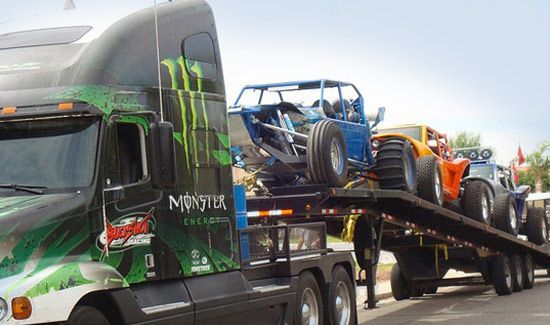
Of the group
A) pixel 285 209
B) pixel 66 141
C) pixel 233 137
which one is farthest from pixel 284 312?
pixel 66 141

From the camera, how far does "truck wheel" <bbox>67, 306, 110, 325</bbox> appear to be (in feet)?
22.7

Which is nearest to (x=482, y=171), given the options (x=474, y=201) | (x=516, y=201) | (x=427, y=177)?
(x=516, y=201)

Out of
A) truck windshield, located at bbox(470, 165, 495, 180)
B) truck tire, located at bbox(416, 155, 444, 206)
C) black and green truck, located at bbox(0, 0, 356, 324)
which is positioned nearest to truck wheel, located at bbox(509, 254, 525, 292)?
truck windshield, located at bbox(470, 165, 495, 180)

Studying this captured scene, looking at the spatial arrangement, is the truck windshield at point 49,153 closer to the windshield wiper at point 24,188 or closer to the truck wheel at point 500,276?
the windshield wiper at point 24,188

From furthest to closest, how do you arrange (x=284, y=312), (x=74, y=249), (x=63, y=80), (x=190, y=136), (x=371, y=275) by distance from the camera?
1. (x=371, y=275)
2. (x=284, y=312)
3. (x=190, y=136)
4. (x=63, y=80)
5. (x=74, y=249)

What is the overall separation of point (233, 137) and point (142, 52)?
4.12 metres

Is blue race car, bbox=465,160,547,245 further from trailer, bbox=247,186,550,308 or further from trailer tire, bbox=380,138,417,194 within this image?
trailer tire, bbox=380,138,417,194

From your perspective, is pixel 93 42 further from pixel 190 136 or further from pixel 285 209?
pixel 285 209

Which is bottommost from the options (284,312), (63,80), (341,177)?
(284,312)

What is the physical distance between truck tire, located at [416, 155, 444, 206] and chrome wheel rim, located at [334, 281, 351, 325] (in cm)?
342

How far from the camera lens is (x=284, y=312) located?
33.5ft

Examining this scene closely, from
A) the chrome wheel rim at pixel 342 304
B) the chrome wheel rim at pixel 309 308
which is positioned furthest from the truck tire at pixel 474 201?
the chrome wheel rim at pixel 309 308

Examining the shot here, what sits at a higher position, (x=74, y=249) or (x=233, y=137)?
(x=233, y=137)

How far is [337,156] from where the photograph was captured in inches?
480
